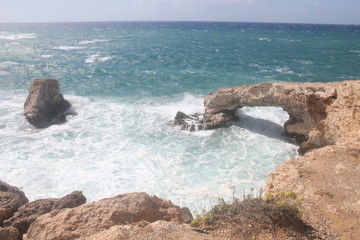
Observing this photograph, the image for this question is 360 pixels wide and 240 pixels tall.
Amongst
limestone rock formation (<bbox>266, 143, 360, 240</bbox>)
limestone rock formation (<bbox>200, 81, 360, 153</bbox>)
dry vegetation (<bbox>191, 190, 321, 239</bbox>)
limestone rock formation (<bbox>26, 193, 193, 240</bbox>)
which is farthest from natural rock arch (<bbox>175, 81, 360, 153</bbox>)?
limestone rock formation (<bbox>26, 193, 193, 240</bbox>)

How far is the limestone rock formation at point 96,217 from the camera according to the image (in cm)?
651

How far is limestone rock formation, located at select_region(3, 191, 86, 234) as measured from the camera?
27.0ft

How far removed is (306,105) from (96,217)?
12.3 m

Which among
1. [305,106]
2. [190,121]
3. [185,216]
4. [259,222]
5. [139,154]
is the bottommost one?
[139,154]

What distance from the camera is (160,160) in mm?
15078

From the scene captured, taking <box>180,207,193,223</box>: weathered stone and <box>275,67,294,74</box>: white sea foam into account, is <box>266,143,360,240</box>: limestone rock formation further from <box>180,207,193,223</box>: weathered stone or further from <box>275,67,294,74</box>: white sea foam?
<box>275,67,294,74</box>: white sea foam

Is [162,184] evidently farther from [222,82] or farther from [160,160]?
[222,82]

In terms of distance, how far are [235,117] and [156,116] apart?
21.1 ft

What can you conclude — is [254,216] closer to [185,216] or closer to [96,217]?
[185,216]

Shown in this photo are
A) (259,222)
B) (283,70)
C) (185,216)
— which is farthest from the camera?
(283,70)

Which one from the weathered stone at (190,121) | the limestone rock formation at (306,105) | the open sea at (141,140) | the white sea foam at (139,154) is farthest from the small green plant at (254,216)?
the weathered stone at (190,121)

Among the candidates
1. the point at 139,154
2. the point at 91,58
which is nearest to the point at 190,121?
the point at 139,154

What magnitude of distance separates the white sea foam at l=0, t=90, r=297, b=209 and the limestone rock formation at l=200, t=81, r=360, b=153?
1.24m

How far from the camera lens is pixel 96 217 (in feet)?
22.3
